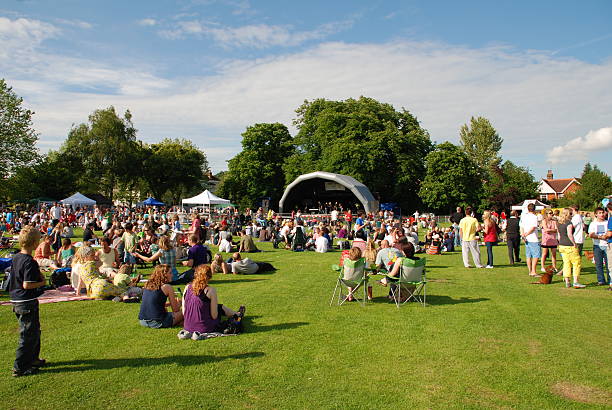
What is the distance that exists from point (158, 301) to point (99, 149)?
50427 millimetres

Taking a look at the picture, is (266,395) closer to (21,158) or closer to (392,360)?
(392,360)

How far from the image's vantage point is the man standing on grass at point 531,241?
1059 centimetres

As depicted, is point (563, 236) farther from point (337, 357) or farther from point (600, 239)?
point (337, 357)

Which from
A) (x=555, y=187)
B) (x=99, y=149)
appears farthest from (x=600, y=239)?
(x=555, y=187)

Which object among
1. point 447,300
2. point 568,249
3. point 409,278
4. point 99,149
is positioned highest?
point 99,149

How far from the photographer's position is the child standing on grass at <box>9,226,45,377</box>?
15.0ft

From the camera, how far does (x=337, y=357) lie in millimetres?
5129

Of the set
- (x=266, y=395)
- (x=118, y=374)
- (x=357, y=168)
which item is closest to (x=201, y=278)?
(x=118, y=374)

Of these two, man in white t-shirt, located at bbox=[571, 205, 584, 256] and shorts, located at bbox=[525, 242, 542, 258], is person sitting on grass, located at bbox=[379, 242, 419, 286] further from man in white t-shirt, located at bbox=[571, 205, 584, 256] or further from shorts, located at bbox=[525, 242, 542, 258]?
man in white t-shirt, located at bbox=[571, 205, 584, 256]

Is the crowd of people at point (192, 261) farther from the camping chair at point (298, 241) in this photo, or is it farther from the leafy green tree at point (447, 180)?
the leafy green tree at point (447, 180)

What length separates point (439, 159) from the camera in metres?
41.6

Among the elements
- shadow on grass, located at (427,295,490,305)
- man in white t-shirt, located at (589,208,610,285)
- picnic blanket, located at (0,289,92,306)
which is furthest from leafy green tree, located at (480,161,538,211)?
picnic blanket, located at (0,289,92,306)

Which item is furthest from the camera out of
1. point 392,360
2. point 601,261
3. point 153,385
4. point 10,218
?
point 10,218

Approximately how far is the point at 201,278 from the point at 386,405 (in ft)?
9.77
